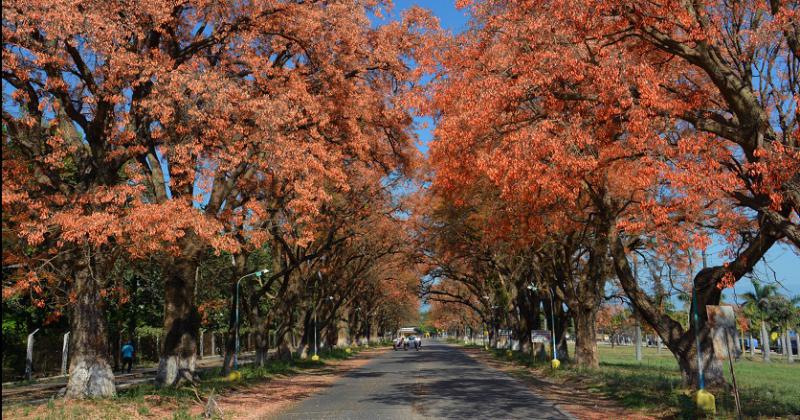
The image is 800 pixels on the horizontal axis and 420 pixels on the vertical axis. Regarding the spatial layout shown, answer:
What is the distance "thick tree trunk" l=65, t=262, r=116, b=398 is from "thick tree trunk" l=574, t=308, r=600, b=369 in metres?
17.9

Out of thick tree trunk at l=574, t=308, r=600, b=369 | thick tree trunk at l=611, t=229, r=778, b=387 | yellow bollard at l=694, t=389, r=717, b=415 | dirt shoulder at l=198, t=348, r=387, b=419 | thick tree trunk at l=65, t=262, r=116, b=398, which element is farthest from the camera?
thick tree trunk at l=574, t=308, r=600, b=369

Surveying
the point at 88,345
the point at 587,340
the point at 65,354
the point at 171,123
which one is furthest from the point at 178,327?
Result: the point at 65,354

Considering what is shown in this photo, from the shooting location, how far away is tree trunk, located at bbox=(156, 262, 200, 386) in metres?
17.3

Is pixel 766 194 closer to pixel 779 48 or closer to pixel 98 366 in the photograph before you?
pixel 779 48

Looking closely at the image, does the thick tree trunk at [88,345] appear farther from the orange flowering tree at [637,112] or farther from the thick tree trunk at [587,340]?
the thick tree trunk at [587,340]

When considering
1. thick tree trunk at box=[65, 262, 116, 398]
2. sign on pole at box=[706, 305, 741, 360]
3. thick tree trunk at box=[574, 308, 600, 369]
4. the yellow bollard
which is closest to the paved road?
the yellow bollard

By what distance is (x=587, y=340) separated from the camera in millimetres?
25156

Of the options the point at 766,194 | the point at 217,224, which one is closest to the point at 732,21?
the point at 766,194

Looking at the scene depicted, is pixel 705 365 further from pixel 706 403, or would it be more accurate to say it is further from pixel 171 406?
pixel 171 406

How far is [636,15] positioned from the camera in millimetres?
9953

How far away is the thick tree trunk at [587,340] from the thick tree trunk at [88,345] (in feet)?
58.8

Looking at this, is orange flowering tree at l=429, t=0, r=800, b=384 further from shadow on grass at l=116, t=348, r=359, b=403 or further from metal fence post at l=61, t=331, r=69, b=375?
metal fence post at l=61, t=331, r=69, b=375

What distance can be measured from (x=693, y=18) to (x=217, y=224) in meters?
9.70

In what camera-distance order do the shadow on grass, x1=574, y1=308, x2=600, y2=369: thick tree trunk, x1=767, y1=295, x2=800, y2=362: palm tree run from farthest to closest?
x1=767, y1=295, x2=800, y2=362: palm tree < x1=574, y1=308, x2=600, y2=369: thick tree trunk < the shadow on grass
